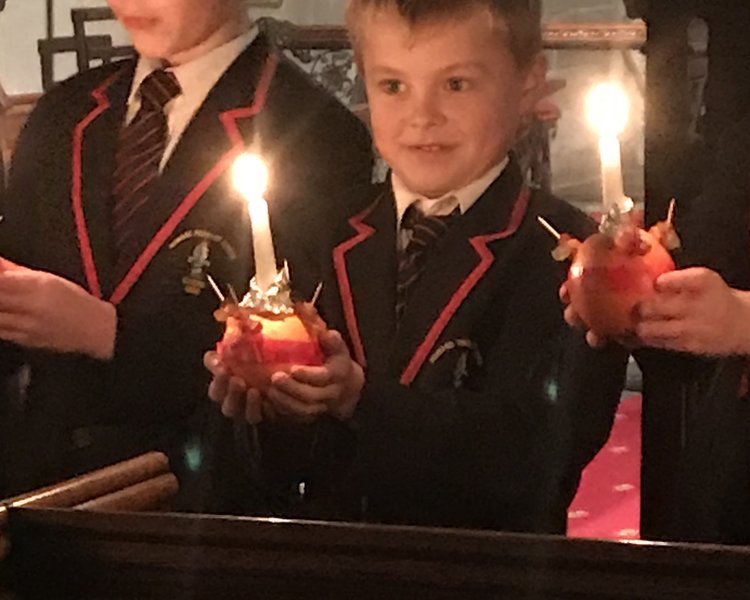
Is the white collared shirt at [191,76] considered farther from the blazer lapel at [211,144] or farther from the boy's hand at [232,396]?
the boy's hand at [232,396]

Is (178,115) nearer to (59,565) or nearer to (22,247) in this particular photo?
(22,247)

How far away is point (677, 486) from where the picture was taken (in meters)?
0.95

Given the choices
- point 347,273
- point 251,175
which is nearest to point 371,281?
point 347,273

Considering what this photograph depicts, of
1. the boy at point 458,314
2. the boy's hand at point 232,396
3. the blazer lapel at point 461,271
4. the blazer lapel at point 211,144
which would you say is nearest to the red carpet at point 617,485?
the boy at point 458,314

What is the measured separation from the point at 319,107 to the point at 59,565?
40cm

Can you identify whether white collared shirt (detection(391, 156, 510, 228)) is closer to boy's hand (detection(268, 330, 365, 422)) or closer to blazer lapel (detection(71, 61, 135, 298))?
boy's hand (detection(268, 330, 365, 422))

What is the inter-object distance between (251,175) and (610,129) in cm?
28

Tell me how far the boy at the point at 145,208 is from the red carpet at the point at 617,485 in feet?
0.89

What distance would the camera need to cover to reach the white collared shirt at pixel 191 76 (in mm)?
1057

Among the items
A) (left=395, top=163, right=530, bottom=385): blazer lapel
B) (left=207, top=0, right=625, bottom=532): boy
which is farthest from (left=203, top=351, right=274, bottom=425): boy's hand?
(left=395, top=163, right=530, bottom=385): blazer lapel

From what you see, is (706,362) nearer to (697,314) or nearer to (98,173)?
(697,314)

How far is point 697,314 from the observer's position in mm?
886

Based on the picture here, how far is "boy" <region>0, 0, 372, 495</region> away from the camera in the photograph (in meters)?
1.04

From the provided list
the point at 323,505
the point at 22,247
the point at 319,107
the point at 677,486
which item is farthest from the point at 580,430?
the point at 22,247
